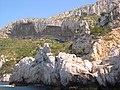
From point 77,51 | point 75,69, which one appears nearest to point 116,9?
point 77,51

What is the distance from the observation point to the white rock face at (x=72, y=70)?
248 feet

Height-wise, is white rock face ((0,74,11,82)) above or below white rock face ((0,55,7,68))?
below

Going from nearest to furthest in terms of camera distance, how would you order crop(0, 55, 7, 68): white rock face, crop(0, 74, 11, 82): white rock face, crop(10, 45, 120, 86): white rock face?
crop(10, 45, 120, 86): white rock face → crop(0, 74, 11, 82): white rock face → crop(0, 55, 7, 68): white rock face

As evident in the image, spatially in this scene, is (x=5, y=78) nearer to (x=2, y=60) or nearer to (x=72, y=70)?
(x=2, y=60)

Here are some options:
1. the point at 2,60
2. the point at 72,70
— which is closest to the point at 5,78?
the point at 2,60

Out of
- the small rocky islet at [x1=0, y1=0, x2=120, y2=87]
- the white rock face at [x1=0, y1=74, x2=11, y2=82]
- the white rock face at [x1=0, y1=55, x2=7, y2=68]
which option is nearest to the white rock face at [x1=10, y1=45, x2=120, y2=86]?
the small rocky islet at [x1=0, y1=0, x2=120, y2=87]

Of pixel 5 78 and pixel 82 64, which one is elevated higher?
pixel 5 78

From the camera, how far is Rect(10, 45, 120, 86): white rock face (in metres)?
75.7

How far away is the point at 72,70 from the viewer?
8219cm

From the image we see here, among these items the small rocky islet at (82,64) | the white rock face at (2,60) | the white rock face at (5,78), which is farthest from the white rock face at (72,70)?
the white rock face at (2,60)

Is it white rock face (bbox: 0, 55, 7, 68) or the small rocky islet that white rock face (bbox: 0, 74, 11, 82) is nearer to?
white rock face (bbox: 0, 55, 7, 68)

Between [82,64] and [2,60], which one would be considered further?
[2,60]

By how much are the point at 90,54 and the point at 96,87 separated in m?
26.1

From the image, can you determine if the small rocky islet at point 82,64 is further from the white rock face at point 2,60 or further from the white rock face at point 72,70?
the white rock face at point 2,60
